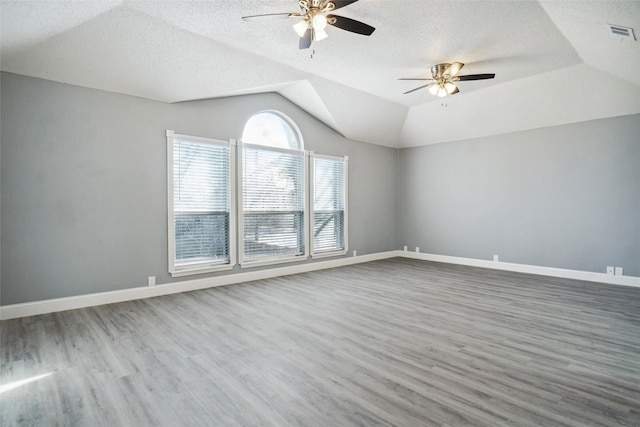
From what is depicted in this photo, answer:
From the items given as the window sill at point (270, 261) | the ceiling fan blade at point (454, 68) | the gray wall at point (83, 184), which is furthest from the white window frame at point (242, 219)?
the ceiling fan blade at point (454, 68)

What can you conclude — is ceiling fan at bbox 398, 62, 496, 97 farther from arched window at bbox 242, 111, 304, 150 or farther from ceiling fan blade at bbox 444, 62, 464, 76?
arched window at bbox 242, 111, 304, 150

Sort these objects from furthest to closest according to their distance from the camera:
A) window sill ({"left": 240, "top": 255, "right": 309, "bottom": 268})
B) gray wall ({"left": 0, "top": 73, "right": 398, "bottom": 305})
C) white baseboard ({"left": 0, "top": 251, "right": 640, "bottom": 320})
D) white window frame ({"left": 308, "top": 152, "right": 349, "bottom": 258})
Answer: white window frame ({"left": 308, "top": 152, "right": 349, "bottom": 258}), window sill ({"left": 240, "top": 255, "right": 309, "bottom": 268}), white baseboard ({"left": 0, "top": 251, "right": 640, "bottom": 320}), gray wall ({"left": 0, "top": 73, "right": 398, "bottom": 305})

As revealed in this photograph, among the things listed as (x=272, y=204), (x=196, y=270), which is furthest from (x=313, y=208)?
(x=196, y=270)

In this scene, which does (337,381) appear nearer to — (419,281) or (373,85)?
(419,281)

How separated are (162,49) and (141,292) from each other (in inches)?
121

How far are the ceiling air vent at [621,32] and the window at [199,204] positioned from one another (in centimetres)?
479

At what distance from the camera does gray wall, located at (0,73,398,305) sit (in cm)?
360

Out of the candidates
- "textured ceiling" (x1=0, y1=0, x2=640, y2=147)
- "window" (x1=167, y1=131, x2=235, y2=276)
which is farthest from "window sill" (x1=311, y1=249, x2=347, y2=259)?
"textured ceiling" (x1=0, y1=0, x2=640, y2=147)

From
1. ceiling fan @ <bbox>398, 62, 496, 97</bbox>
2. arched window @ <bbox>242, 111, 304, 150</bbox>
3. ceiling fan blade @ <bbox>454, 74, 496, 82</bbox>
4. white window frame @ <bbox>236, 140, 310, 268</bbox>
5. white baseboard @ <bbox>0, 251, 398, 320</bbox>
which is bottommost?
white baseboard @ <bbox>0, 251, 398, 320</bbox>

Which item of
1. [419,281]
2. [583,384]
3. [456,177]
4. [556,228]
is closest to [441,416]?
[583,384]

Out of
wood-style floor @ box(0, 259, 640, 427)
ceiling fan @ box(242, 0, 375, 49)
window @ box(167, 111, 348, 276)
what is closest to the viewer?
wood-style floor @ box(0, 259, 640, 427)

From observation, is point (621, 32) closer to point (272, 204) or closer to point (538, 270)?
point (538, 270)

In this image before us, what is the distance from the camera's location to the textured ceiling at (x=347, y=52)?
3094 mm

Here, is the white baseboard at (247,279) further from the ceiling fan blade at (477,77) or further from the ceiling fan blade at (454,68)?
the ceiling fan blade at (454,68)
